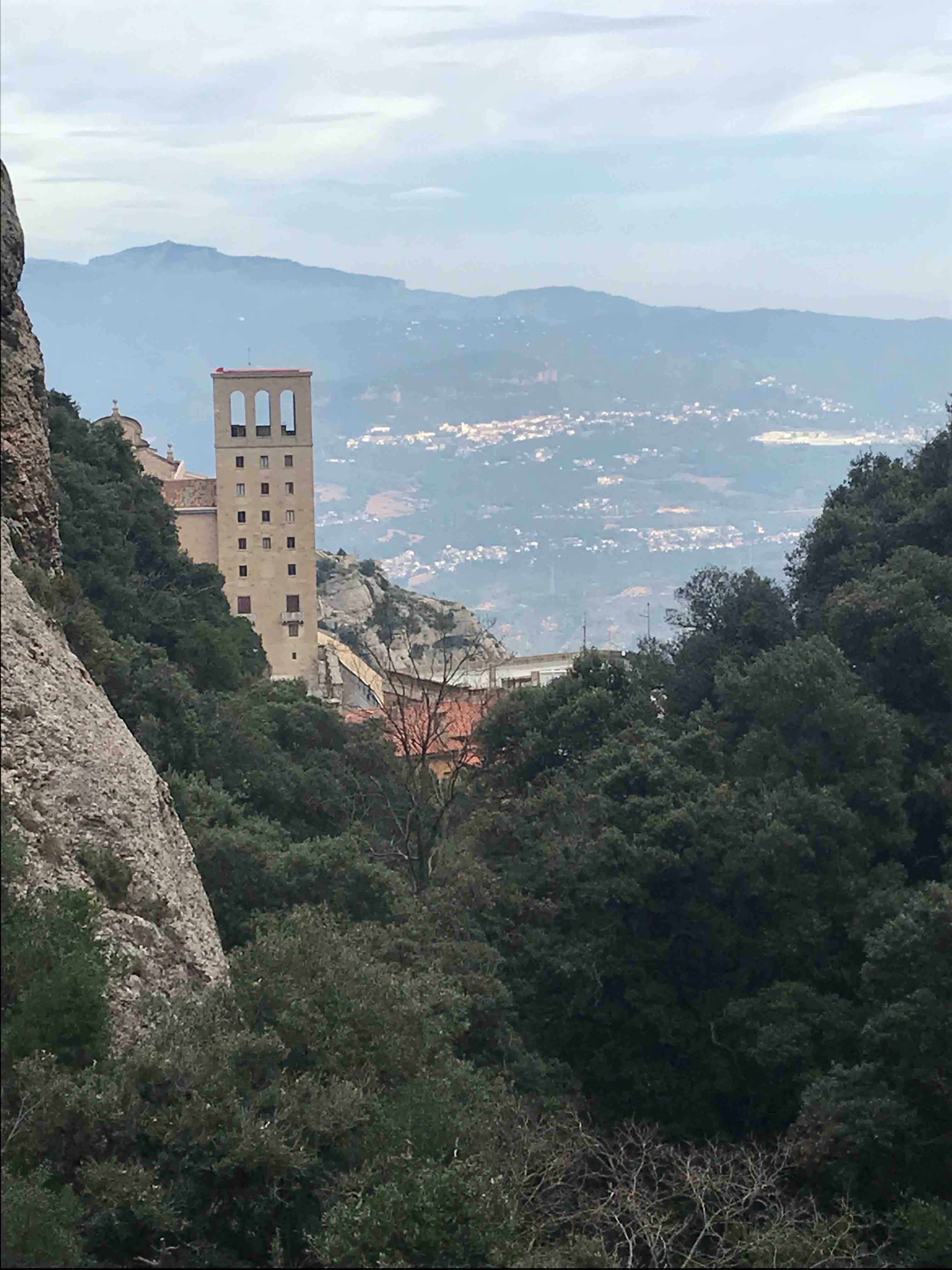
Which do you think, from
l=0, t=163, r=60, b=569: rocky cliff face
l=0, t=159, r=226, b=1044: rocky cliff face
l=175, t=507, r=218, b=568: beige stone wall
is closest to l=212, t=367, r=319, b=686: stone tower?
Result: l=175, t=507, r=218, b=568: beige stone wall

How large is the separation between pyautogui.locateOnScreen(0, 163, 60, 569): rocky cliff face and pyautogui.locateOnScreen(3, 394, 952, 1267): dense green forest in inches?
30.6

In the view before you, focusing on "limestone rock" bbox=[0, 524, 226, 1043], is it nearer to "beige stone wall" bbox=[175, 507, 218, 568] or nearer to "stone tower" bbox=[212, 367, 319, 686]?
"stone tower" bbox=[212, 367, 319, 686]

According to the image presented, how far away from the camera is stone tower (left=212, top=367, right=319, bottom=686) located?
60.9m

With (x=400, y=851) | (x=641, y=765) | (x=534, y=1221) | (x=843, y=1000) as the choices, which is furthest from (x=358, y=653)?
(x=534, y=1221)

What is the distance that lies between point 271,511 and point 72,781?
154ft

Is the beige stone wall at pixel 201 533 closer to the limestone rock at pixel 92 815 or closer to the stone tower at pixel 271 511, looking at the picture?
the stone tower at pixel 271 511

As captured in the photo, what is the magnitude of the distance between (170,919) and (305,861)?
232 inches

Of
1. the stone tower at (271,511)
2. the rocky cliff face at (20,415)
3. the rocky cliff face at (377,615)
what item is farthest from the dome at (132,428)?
the rocky cliff face at (20,415)

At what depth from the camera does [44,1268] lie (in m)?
10.4

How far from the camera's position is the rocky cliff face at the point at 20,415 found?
17109mm

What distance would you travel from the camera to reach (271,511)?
61375mm

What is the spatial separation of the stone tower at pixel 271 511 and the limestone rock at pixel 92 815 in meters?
44.3

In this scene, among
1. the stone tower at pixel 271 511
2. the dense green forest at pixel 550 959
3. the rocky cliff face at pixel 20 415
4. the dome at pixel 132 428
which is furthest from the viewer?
the stone tower at pixel 271 511

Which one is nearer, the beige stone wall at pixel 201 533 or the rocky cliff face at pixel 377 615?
the beige stone wall at pixel 201 533
